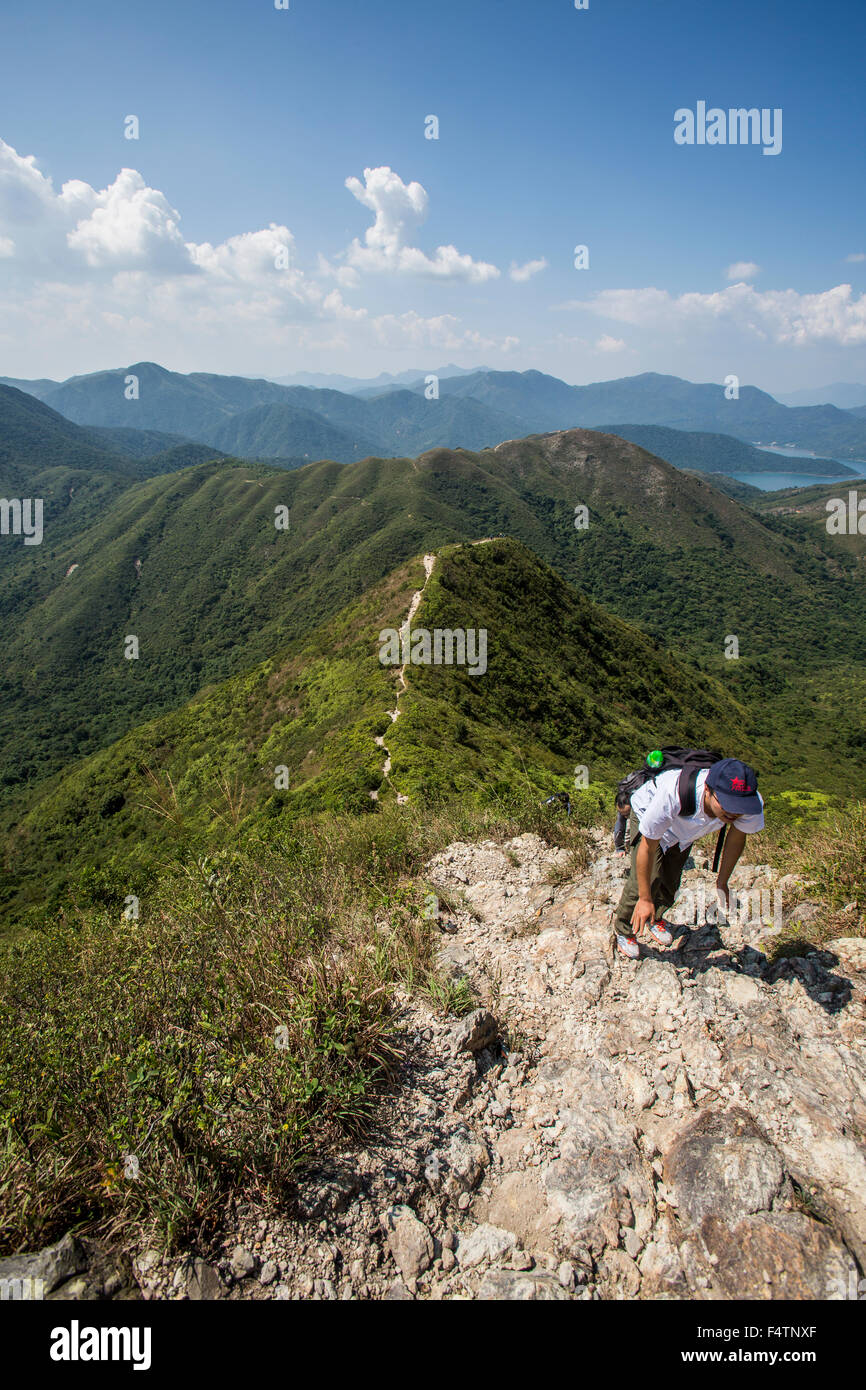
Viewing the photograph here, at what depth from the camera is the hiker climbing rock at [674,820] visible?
409 cm

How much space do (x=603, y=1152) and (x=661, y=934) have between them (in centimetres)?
200

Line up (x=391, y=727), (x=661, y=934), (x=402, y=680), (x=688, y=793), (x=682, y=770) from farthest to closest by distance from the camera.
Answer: (x=402, y=680) < (x=391, y=727) < (x=661, y=934) < (x=682, y=770) < (x=688, y=793)

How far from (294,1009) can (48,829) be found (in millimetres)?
43728

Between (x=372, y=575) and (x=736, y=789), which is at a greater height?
(x=372, y=575)

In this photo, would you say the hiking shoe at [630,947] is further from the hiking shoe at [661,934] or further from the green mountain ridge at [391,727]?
the green mountain ridge at [391,727]

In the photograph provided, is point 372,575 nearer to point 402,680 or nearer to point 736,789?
point 402,680

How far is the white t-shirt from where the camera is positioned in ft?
13.9

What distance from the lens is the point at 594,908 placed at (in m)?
5.66

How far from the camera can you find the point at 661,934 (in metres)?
5.06

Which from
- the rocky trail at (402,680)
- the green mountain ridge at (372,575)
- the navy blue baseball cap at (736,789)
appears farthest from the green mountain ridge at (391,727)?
the green mountain ridge at (372,575)

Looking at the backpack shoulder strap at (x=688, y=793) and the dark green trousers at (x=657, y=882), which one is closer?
the backpack shoulder strap at (x=688, y=793)

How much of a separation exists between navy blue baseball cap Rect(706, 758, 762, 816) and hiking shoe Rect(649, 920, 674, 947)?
1594mm

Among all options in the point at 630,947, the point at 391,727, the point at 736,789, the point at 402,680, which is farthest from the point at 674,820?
the point at 402,680

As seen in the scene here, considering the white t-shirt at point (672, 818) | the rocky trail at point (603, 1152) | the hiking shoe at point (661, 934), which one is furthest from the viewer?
the hiking shoe at point (661, 934)
